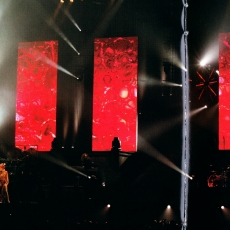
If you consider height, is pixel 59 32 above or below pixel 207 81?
above

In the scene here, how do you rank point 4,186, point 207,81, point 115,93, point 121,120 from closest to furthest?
point 4,186, point 207,81, point 121,120, point 115,93

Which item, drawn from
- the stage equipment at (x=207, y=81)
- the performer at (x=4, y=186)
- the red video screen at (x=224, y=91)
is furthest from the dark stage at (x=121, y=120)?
the performer at (x=4, y=186)

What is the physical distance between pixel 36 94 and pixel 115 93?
274 cm

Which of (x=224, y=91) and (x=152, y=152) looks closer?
(x=224, y=91)

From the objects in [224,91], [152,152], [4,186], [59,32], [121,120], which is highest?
[59,32]

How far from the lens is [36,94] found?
20.5 m

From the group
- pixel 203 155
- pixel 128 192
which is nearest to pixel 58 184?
pixel 128 192

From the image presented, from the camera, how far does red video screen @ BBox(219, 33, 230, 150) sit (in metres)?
18.3

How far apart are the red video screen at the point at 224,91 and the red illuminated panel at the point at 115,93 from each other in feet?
8.75

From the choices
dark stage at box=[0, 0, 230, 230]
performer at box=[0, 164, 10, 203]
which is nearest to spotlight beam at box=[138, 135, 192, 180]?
dark stage at box=[0, 0, 230, 230]

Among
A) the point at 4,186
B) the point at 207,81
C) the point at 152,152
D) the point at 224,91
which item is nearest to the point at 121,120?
the point at 152,152

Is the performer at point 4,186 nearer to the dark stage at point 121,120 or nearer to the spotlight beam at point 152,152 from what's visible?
the dark stage at point 121,120

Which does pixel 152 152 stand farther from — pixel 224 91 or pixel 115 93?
pixel 224 91

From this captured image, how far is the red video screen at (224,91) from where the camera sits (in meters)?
18.3
